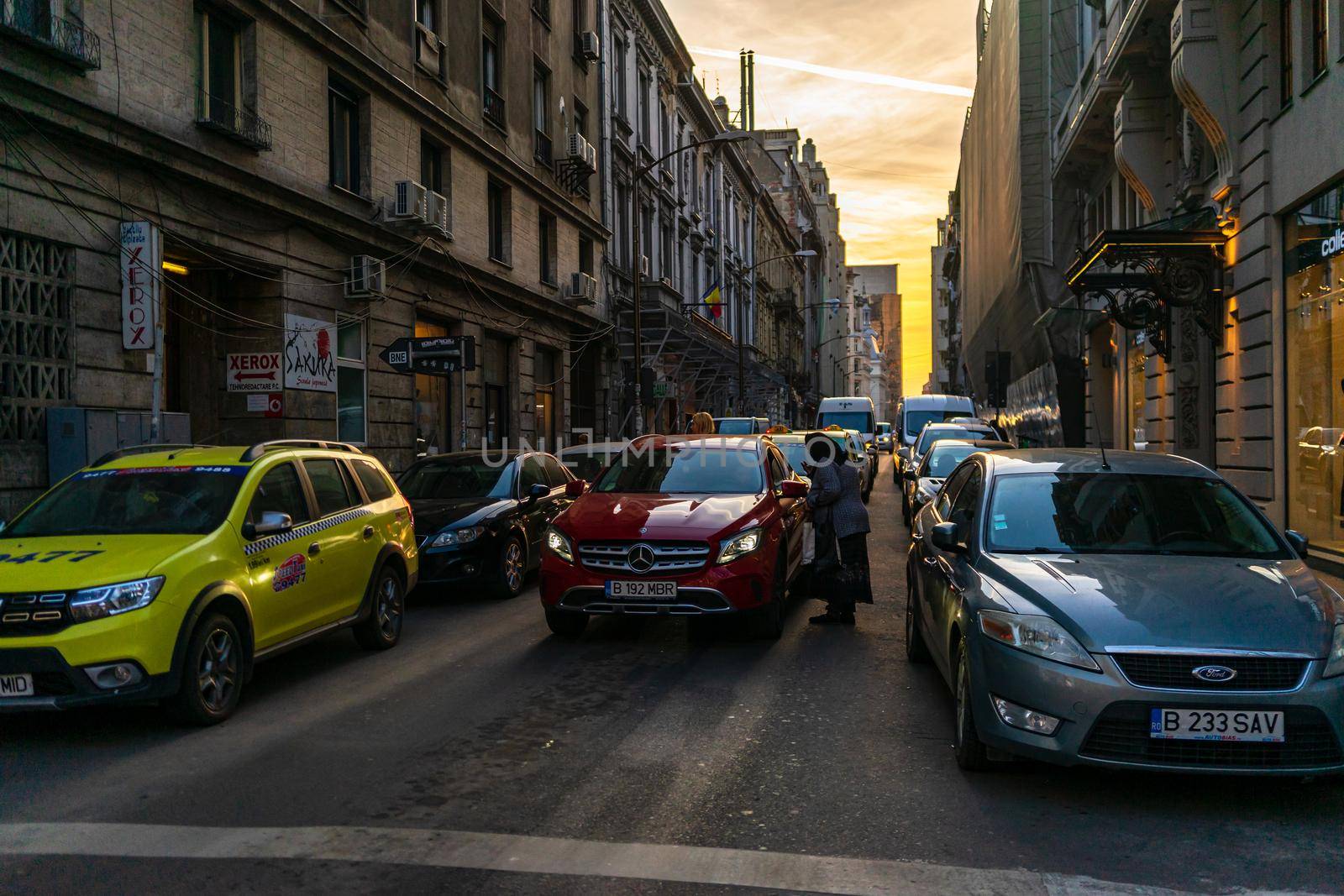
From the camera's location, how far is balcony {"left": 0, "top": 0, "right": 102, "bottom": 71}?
35.1ft

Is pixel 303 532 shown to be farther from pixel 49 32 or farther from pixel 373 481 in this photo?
pixel 49 32

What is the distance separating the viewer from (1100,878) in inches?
158

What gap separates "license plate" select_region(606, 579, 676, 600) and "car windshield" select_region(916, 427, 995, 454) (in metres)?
12.4

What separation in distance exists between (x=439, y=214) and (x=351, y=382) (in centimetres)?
Result: 386

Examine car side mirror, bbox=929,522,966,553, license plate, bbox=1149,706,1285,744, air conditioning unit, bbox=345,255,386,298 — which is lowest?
license plate, bbox=1149,706,1285,744

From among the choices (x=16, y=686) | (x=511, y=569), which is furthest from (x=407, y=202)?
(x=16, y=686)

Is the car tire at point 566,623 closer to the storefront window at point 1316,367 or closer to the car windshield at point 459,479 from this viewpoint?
the car windshield at point 459,479

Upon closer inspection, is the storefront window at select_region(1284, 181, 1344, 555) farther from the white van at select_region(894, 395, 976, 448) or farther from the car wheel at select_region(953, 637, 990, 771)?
the white van at select_region(894, 395, 976, 448)

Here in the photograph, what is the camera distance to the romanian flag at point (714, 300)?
39.7 meters

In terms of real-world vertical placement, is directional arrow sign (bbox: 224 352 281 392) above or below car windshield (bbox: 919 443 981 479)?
above

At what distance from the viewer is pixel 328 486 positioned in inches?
320

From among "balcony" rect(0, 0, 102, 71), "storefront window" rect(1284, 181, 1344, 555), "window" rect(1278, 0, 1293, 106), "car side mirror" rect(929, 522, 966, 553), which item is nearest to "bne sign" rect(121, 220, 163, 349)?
"balcony" rect(0, 0, 102, 71)

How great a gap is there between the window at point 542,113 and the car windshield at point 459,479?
16.0 metres

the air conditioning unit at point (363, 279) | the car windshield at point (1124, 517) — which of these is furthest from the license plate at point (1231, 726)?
the air conditioning unit at point (363, 279)
